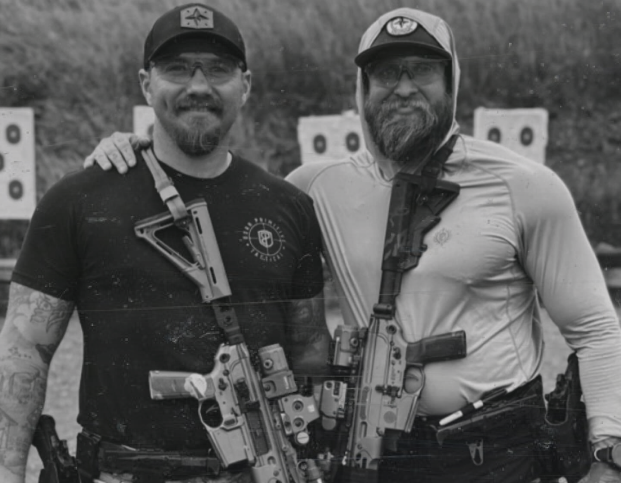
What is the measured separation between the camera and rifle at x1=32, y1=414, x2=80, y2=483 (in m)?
2.72

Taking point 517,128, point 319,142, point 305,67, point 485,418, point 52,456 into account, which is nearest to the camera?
point 52,456

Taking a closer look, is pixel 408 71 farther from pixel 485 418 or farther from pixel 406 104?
pixel 485 418

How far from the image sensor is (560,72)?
12.4 feet

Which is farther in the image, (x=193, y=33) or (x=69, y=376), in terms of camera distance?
(x=69, y=376)

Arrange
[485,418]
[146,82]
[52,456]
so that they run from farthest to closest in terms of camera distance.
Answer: [485,418] → [146,82] → [52,456]

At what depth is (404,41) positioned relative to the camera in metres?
Answer: 2.99

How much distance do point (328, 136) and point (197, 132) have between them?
1597mm

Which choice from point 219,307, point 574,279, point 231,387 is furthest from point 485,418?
point 219,307

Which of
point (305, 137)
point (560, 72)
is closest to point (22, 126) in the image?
point (305, 137)

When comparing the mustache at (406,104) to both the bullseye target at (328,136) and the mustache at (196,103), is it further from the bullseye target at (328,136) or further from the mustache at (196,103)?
the bullseye target at (328,136)

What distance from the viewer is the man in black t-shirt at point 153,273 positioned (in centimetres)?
264

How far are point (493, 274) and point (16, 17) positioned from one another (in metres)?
2.62

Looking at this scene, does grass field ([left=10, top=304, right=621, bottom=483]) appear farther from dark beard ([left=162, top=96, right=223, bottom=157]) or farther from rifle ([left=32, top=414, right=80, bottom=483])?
dark beard ([left=162, top=96, right=223, bottom=157])

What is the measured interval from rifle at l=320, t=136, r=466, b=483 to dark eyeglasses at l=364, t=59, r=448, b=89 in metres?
0.38
